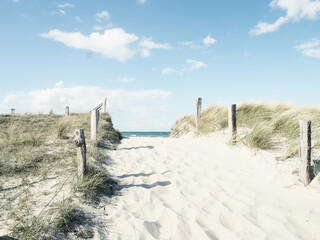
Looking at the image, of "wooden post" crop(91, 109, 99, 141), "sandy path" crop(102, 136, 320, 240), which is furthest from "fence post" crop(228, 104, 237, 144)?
"wooden post" crop(91, 109, 99, 141)

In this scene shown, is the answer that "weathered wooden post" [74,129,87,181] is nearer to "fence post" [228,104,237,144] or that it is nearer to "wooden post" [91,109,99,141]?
"wooden post" [91,109,99,141]

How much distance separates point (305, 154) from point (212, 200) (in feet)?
6.77

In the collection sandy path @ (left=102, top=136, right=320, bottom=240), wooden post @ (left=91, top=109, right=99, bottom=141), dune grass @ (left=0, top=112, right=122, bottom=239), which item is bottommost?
sandy path @ (left=102, top=136, right=320, bottom=240)

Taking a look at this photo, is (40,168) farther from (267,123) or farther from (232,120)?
(267,123)

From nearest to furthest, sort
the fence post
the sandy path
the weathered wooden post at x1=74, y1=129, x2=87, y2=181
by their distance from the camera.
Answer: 1. the sandy path
2. the weathered wooden post at x1=74, y1=129, x2=87, y2=181
3. the fence post

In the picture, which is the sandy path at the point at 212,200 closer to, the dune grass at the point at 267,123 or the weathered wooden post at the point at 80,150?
the dune grass at the point at 267,123

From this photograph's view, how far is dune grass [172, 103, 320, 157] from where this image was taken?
241 inches

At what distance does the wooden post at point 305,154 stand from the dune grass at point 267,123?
1.16 m

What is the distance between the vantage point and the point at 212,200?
3.83m

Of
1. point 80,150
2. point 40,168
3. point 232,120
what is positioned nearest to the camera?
point 80,150

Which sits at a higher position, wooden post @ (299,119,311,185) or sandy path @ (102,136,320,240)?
wooden post @ (299,119,311,185)

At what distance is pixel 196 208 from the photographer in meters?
3.53

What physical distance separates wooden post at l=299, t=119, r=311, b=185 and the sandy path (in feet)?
0.77

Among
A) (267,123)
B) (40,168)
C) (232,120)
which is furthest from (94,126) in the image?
(267,123)
